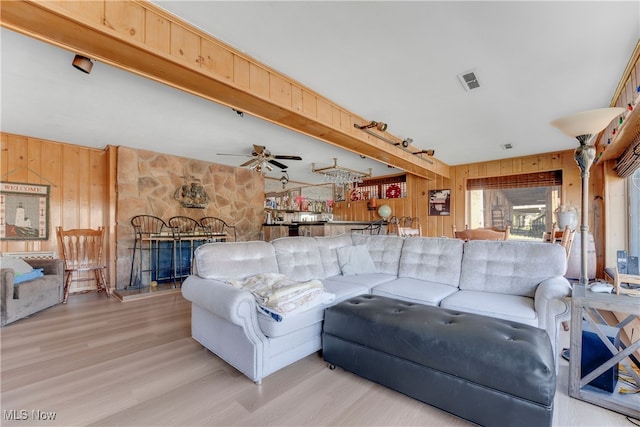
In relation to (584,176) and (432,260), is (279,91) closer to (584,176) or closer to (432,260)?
(432,260)

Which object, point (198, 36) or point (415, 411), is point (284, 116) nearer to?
point (198, 36)

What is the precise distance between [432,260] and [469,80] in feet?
5.85

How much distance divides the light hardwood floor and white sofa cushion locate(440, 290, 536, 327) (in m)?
0.46

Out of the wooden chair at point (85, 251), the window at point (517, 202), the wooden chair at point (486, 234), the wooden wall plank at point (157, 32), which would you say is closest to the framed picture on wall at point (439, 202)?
the window at point (517, 202)

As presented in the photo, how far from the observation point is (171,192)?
5.32 metres

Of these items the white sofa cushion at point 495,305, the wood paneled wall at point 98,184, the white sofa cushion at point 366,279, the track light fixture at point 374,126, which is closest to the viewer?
the white sofa cushion at point 495,305

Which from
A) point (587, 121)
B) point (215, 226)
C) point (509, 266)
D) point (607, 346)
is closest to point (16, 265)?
point (215, 226)

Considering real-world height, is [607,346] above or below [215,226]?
below

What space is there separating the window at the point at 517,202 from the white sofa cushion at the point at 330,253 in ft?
14.6

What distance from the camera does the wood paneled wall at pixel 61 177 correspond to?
4102mm

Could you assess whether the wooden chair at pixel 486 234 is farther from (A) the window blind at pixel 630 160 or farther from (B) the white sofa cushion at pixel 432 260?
(A) the window blind at pixel 630 160

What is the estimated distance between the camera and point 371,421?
1512 millimetres

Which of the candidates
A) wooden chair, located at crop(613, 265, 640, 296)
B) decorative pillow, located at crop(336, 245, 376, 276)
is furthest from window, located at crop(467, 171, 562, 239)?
decorative pillow, located at crop(336, 245, 376, 276)

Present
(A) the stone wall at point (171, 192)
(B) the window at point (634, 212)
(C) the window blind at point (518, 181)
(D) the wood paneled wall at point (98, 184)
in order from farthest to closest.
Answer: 1. (C) the window blind at point (518, 181)
2. (A) the stone wall at point (171, 192)
3. (D) the wood paneled wall at point (98, 184)
4. (B) the window at point (634, 212)
